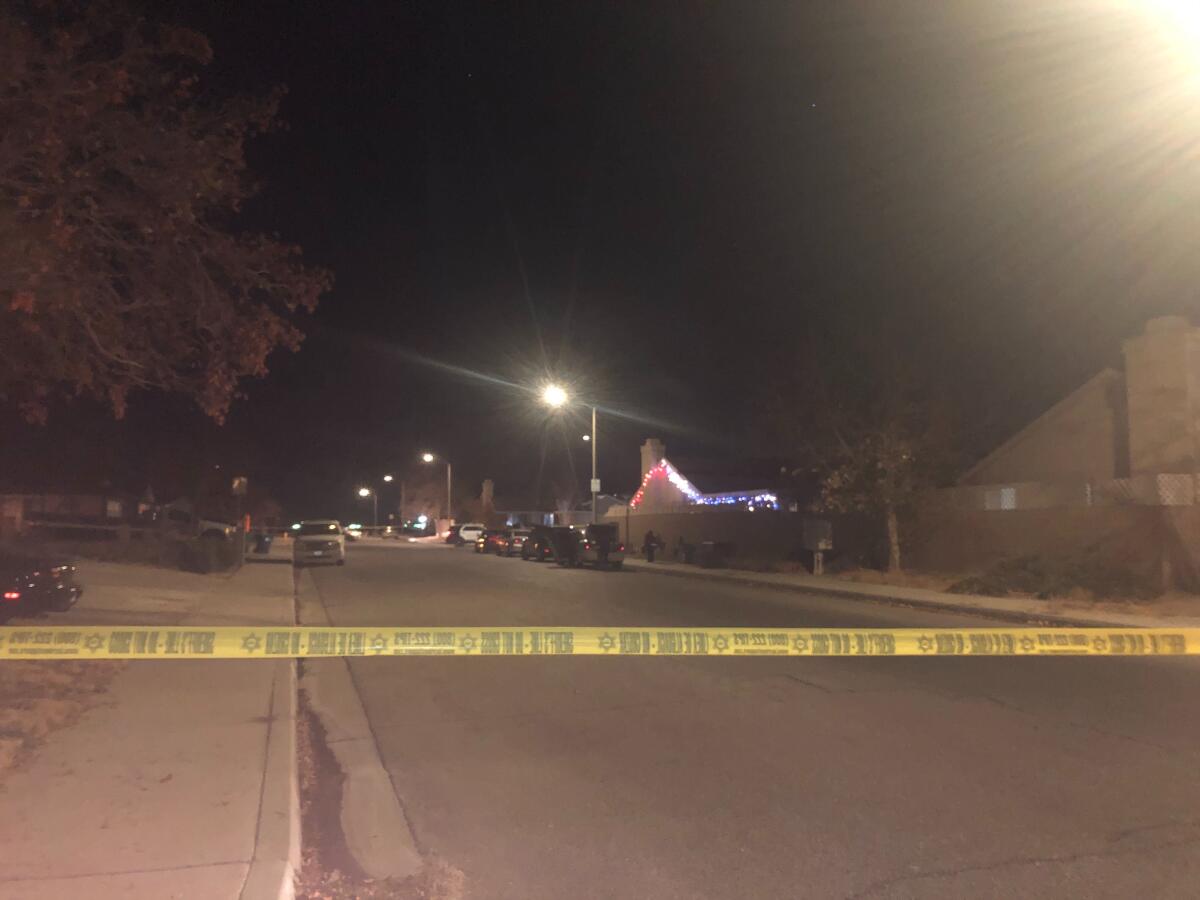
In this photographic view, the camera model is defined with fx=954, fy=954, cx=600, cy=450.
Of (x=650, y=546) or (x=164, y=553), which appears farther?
(x=650, y=546)

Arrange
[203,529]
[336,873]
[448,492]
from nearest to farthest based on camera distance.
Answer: [336,873] < [203,529] < [448,492]

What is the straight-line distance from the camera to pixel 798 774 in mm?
6984

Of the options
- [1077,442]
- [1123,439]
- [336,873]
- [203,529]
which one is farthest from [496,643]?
[203,529]

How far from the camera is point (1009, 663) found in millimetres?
11633

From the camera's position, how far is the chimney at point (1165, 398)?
20.8 m

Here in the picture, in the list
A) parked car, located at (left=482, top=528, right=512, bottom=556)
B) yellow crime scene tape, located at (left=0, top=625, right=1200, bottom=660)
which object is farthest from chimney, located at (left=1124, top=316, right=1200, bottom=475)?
parked car, located at (left=482, top=528, right=512, bottom=556)

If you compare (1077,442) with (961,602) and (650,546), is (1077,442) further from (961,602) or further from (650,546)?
(650,546)

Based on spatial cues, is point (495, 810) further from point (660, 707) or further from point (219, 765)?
point (660, 707)

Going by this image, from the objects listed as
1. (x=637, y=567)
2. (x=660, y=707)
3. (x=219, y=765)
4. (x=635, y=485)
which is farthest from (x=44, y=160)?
(x=635, y=485)

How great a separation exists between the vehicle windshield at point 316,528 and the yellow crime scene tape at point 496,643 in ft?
74.9

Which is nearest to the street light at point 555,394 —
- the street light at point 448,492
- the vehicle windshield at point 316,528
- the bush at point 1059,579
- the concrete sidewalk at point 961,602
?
the vehicle windshield at point 316,528

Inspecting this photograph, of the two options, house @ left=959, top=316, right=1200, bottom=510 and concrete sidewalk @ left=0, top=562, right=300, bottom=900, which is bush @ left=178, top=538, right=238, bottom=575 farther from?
house @ left=959, top=316, right=1200, bottom=510

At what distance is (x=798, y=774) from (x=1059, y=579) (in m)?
14.5

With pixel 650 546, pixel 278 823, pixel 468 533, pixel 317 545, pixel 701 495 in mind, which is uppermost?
pixel 701 495
